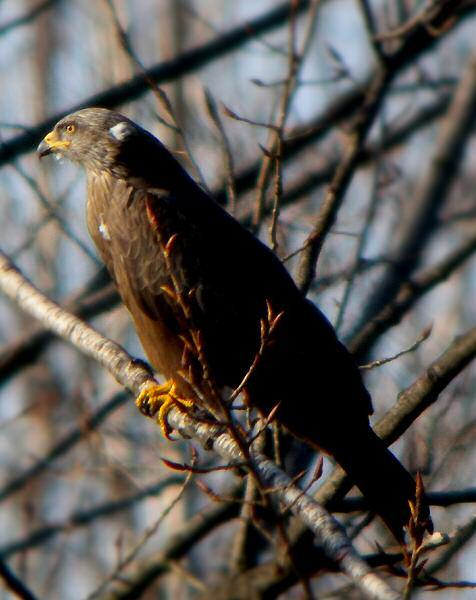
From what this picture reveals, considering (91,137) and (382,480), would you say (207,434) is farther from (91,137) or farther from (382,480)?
(91,137)

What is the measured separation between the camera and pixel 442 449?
641 cm

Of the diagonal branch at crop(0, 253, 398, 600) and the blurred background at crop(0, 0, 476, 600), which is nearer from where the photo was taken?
the diagonal branch at crop(0, 253, 398, 600)

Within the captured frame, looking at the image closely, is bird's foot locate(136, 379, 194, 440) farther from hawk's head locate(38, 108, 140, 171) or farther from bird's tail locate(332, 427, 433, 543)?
hawk's head locate(38, 108, 140, 171)

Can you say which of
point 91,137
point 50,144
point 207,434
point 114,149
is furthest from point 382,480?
point 50,144

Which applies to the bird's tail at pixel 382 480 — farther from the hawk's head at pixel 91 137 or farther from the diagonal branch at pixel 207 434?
the hawk's head at pixel 91 137

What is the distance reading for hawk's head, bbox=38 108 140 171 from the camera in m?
5.71

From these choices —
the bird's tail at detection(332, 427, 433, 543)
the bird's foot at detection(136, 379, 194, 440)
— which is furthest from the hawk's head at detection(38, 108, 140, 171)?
the bird's tail at detection(332, 427, 433, 543)

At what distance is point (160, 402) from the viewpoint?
5.02 m

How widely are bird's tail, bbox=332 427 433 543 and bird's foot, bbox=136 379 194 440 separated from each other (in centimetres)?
77

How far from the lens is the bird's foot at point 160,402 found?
4793 mm

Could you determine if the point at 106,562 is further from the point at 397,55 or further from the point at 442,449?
the point at 397,55

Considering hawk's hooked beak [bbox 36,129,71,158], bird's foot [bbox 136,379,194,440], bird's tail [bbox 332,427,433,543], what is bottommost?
bird's tail [bbox 332,427,433,543]

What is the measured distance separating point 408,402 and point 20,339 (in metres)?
2.89

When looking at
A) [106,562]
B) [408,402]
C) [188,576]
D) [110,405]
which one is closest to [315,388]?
[408,402]
